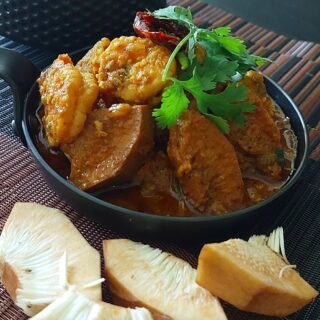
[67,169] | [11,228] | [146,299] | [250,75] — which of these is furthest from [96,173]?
[250,75]

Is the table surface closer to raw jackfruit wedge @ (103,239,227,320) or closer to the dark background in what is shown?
raw jackfruit wedge @ (103,239,227,320)

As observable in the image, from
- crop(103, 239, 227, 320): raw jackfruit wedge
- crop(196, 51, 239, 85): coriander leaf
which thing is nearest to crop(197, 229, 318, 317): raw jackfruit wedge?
crop(103, 239, 227, 320): raw jackfruit wedge

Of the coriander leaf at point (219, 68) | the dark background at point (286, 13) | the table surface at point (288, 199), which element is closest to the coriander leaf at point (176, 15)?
the coriander leaf at point (219, 68)

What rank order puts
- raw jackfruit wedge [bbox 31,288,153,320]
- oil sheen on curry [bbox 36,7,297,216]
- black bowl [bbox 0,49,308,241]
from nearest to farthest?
raw jackfruit wedge [bbox 31,288,153,320] < black bowl [bbox 0,49,308,241] < oil sheen on curry [bbox 36,7,297,216]

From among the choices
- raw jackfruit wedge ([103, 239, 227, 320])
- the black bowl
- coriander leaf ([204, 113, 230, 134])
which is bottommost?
raw jackfruit wedge ([103, 239, 227, 320])

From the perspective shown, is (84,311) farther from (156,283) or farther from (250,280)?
(250,280)

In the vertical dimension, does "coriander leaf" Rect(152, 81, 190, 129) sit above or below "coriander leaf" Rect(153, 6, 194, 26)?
below

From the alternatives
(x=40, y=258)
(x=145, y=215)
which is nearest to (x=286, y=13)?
(x=145, y=215)
